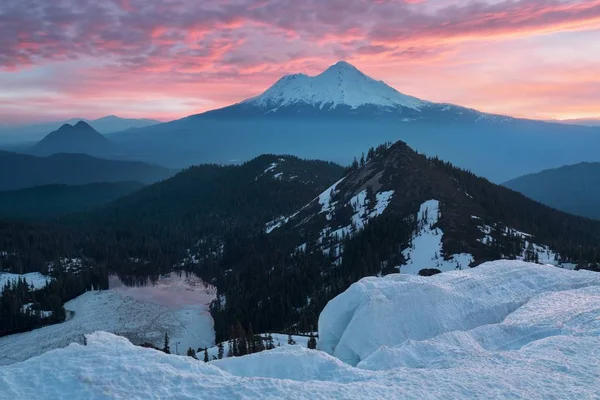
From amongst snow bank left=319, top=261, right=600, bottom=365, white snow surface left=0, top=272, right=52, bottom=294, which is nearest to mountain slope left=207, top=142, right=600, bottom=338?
snow bank left=319, top=261, right=600, bottom=365

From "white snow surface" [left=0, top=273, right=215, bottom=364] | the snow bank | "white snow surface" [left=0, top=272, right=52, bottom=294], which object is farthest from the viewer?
"white snow surface" [left=0, top=272, right=52, bottom=294]

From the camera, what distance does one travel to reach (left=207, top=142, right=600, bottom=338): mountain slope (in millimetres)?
107062

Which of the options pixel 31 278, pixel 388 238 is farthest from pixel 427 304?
pixel 31 278

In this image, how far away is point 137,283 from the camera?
545 feet

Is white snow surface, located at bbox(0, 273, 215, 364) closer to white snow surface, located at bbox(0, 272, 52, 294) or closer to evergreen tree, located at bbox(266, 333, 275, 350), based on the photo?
white snow surface, located at bbox(0, 272, 52, 294)

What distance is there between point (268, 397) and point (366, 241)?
105892mm

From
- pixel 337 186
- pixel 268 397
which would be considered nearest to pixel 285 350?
pixel 268 397

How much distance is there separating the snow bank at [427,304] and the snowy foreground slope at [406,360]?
0.12 m

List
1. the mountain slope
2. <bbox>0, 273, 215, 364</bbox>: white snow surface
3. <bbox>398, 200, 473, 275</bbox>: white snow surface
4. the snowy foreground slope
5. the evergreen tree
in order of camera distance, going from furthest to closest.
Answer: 1. <bbox>0, 273, 215, 364</bbox>: white snow surface
2. the mountain slope
3. <bbox>398, 200, 473, 275</bbox>: white snow surface
4. the evergreen tree
5. the snowy foreground slope

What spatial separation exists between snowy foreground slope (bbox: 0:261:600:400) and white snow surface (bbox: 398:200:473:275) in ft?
190

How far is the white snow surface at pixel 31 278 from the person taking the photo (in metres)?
159

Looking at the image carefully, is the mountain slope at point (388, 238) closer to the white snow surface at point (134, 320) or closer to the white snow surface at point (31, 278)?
the white snow surface at point (134, 320)

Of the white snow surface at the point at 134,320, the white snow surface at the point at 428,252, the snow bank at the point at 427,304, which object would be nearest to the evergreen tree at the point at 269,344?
the snow bank at the point at 427,304

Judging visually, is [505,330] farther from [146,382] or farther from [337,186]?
[337,186]
